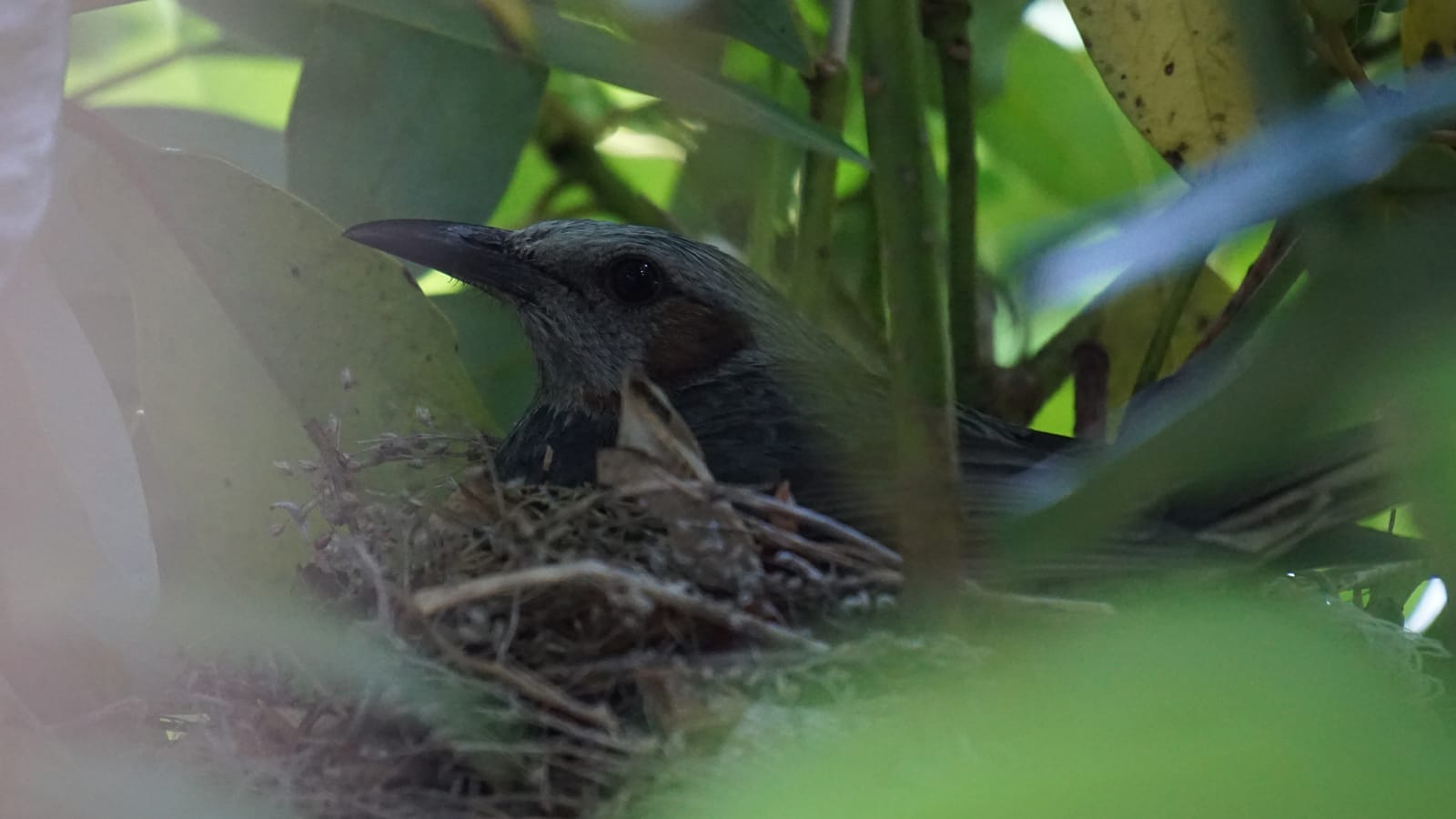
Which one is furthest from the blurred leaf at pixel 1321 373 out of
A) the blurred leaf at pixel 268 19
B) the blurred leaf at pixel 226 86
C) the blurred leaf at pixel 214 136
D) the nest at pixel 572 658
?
the blurred leaf at pixel 226 86

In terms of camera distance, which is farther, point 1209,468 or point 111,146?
point 111,146

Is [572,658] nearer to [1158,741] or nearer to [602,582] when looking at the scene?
[602,582]

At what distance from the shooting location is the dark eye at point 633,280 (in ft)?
5.44

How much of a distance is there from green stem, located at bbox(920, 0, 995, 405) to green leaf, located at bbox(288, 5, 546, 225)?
47 cm

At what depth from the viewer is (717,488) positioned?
1.05 meters

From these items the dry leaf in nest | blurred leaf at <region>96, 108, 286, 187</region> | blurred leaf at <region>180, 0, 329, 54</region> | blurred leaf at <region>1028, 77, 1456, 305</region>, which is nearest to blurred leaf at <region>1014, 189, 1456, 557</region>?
blurred leaf at <region>1028, 77, 1456, 305</region>

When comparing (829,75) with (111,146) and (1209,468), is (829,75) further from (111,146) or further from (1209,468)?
(1209,468)

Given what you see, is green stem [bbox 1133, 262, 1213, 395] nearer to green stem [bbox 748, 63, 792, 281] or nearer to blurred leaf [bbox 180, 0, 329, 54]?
green stem [bbox 748, 63, 792, 281]

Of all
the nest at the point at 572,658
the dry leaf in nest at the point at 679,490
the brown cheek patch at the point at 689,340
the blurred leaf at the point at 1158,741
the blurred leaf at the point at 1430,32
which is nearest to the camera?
the blurred leaf at the point at 1158,741

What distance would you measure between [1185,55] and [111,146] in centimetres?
105

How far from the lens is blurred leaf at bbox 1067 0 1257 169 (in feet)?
4.23

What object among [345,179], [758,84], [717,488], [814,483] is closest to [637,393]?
[717,488]

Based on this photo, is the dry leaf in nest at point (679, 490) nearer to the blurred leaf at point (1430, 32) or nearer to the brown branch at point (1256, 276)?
the brown branch at point (1256, 276)

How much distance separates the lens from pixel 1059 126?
1.79m
